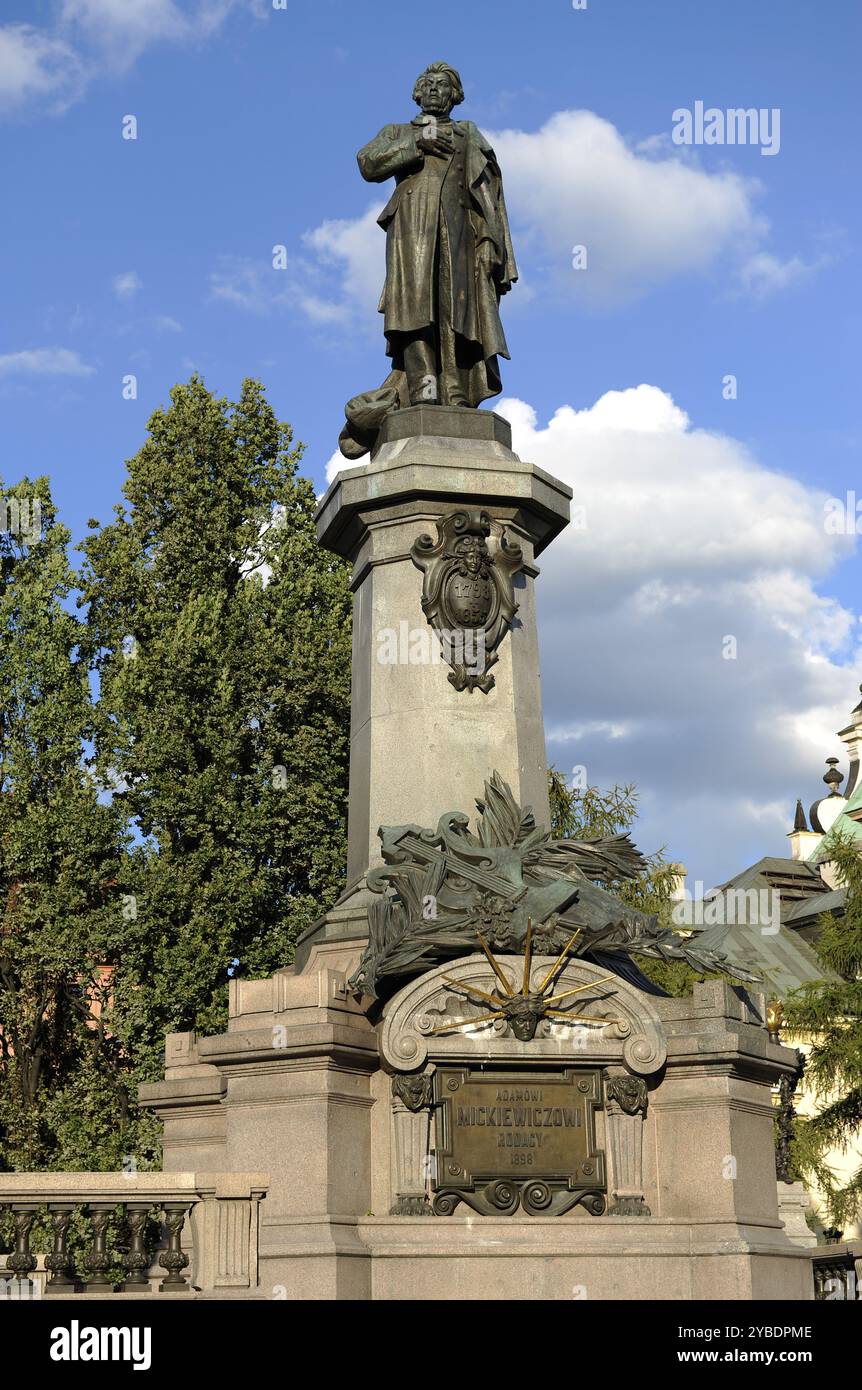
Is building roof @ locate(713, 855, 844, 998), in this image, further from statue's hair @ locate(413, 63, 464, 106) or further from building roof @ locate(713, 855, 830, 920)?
statue's hair @ locate(413, 63, 464, 106)

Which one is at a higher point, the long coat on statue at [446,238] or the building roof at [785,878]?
the building roof at [785,878]

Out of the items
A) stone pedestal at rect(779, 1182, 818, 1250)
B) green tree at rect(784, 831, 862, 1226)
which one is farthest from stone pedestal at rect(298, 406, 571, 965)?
green tree at rect(784, 831, 862, 1226)

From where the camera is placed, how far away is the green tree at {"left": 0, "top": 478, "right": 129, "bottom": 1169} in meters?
29.4

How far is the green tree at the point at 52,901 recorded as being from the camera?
29.4m

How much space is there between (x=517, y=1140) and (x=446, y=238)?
7.74 m

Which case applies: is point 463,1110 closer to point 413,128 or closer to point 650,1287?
point 650,1287

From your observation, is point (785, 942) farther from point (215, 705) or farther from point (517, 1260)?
point (517, 1260)

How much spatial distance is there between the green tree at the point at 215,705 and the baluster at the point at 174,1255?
16.7 meters

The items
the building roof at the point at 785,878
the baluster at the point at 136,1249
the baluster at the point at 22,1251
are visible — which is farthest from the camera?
the building roof at the point at 785,878

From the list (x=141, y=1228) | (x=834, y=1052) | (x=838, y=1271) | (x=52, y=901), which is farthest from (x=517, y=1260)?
(x=834, y=1052)

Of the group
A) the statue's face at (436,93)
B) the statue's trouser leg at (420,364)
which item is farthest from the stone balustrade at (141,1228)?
the statue's face at (436,93)

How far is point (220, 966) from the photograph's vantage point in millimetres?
28938

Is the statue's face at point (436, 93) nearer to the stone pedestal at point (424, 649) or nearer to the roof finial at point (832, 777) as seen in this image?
the stone pedestal at point (424, 649)
